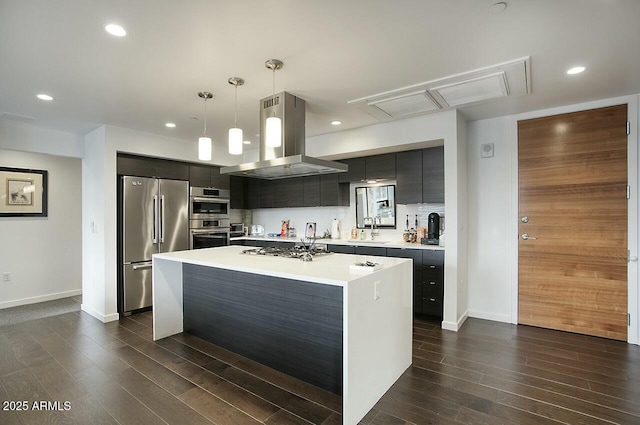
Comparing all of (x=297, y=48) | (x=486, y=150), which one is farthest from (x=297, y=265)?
(x=486, y=150)

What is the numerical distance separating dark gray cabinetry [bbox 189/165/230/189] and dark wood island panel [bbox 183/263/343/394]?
2038mm

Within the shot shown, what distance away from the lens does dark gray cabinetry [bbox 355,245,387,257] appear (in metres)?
4.23

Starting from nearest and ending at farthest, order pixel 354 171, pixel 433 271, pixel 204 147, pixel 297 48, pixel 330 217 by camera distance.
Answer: pixel 297 48
pixel 204 147
pixel 433 271
pixel 354 171
pixel 330 217

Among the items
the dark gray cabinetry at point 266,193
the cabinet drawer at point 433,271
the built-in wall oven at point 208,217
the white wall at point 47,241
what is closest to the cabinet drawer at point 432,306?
the cabinet drawer at point 433,271

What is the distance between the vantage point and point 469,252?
4098 millimetres

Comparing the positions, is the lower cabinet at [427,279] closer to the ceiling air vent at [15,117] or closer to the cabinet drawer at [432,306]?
the cabinet drawer at [432,306]

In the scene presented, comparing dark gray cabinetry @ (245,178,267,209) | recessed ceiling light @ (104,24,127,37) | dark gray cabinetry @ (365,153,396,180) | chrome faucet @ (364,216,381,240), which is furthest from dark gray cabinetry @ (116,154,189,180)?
chrome faucet @ (364,216,381,240)

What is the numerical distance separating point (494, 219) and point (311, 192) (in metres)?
2.61

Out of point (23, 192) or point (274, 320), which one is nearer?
point (274, 320)

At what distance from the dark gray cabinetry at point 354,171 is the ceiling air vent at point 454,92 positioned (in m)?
1.06

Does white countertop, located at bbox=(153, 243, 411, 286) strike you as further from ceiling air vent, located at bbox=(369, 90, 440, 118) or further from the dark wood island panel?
ceiling air vent, located at bbox=(369, 90, 440, 118)

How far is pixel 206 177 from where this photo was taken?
5273mm

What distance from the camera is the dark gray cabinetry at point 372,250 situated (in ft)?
13.9

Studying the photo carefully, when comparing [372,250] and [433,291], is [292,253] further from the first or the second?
[433,291]
